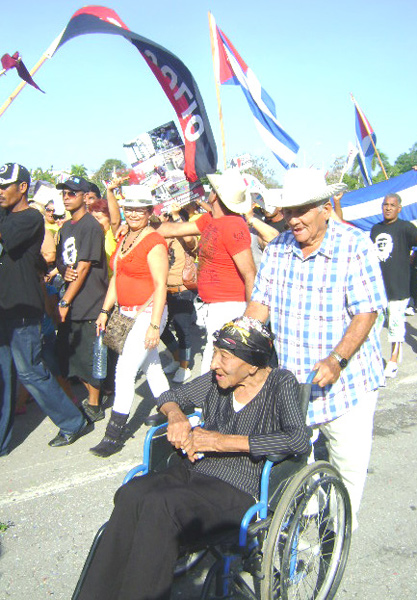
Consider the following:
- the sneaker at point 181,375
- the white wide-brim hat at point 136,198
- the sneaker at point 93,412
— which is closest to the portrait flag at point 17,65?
the white wide-brim hat at point 136,198

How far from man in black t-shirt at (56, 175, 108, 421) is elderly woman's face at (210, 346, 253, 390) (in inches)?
96.2

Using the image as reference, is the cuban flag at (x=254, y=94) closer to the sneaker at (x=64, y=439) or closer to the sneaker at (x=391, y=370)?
the sneaker at (x=391, y=370)

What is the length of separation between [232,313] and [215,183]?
978 mm

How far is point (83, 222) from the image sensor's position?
15.9 ft

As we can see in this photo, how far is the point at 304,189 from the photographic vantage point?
2615 millimetres

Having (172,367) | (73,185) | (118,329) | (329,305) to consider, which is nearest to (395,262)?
(172,367)

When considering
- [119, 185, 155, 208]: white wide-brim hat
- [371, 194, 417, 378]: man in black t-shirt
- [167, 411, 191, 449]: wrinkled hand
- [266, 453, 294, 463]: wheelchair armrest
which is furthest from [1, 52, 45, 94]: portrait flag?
[371, 194, 417, 378]: man in black t-shirt

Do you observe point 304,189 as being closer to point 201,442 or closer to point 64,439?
point 201,442

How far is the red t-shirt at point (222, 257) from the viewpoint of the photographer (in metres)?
4.10

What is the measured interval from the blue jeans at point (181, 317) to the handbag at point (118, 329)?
171 centimetres

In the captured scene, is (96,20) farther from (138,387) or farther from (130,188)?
(138,387)

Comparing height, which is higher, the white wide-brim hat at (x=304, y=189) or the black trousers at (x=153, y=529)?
the white wide-brim hat at (x=304, y=189)

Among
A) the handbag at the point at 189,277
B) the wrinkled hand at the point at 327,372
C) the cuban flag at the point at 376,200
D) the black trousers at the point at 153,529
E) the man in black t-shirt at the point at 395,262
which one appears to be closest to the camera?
the black trousers at the point at 153,529

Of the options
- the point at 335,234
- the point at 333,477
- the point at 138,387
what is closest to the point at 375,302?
the point at 335,234
